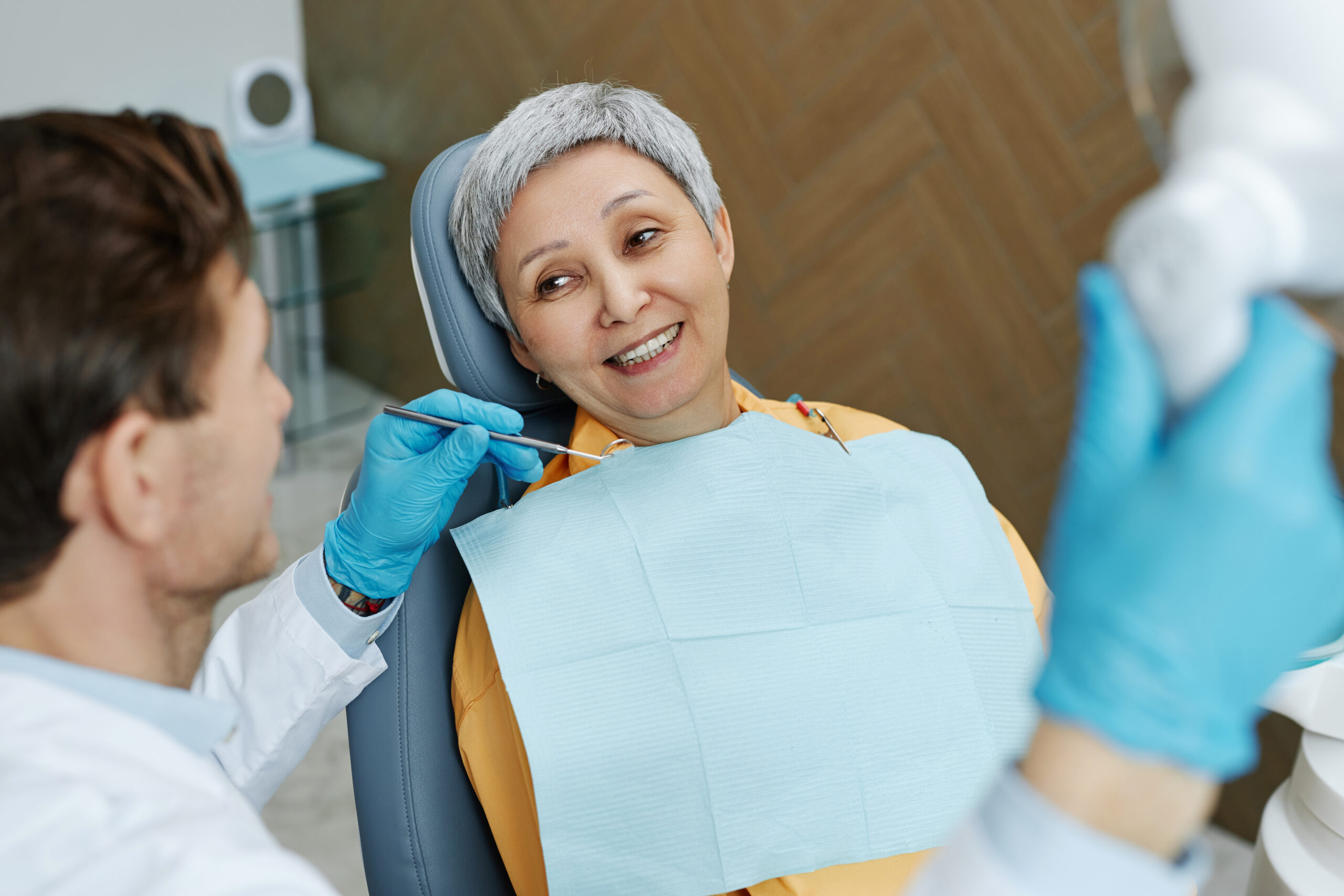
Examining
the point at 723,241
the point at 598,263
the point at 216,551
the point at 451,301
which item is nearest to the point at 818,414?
the point at 723,241

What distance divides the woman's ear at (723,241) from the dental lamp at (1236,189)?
89 centimetres

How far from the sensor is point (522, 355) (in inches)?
55.0

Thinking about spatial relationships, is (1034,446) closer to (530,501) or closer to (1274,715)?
(1274,715)

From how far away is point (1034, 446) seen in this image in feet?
6.95

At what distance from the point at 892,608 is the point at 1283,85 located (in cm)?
79

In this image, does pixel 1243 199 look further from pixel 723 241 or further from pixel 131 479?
pixel 723 241

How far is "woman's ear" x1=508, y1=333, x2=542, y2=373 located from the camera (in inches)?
54.5

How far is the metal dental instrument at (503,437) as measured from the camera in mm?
1253

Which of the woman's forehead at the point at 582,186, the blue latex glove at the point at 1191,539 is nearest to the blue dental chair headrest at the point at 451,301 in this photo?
the woman's forehead at the point at 582,186

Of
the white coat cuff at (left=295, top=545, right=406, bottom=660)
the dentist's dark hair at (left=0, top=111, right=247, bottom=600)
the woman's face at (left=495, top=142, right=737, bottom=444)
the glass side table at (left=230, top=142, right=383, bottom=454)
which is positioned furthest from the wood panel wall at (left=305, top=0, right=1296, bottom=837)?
the dentist's dark hair at (left=0, top=111, right=247, bottom=600)

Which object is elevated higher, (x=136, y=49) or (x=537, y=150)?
(x=537, y=150)

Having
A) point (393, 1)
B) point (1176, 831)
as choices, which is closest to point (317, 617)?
point (1176, 831)

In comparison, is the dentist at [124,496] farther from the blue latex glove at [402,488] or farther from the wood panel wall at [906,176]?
the wood panel wall at [906,176]

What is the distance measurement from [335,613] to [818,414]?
0.65 metres
